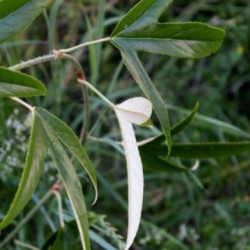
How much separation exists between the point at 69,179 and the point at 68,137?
5 cm

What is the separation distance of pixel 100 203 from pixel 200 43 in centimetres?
102

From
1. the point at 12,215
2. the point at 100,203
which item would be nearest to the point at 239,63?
the point at 100,203

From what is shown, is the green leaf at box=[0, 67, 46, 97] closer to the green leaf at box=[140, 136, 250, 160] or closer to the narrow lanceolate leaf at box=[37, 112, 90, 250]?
the narrow lanceolate leaf at box=[37, 112, 90, 250]

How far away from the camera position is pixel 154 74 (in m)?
2.14

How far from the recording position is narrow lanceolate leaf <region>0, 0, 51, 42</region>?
0.78 m

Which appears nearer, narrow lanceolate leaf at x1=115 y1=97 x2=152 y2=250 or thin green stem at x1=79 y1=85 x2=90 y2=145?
narrow lanceolate leaf at x1=115 y1=97 x2=152 y2=250

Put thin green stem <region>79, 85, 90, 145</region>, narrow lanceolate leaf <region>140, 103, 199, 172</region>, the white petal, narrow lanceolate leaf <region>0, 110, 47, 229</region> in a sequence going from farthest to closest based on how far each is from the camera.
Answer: narrow lanceolate leaf <region>140, 103, 199, 172</region> < thin green stem <region>79, 85, 90, 145</region> < the white petal < narrow lanceolate leaf <region>0, 110, 47, 229</region>

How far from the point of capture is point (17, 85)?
744mm

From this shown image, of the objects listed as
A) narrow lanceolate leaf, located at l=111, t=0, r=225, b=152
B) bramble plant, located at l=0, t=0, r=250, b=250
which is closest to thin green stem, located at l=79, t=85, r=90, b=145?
bramble plant, located at l=0, t=0, r=250, b=250

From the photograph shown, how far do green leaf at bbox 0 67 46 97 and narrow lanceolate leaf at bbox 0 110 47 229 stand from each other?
40mm

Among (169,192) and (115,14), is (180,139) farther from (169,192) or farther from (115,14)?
Answer: (115,14)

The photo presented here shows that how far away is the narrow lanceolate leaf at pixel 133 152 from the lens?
796 millimetres

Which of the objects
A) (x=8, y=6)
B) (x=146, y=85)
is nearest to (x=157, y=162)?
(x=146, y=85)

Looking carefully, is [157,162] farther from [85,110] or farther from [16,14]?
[16,14]
